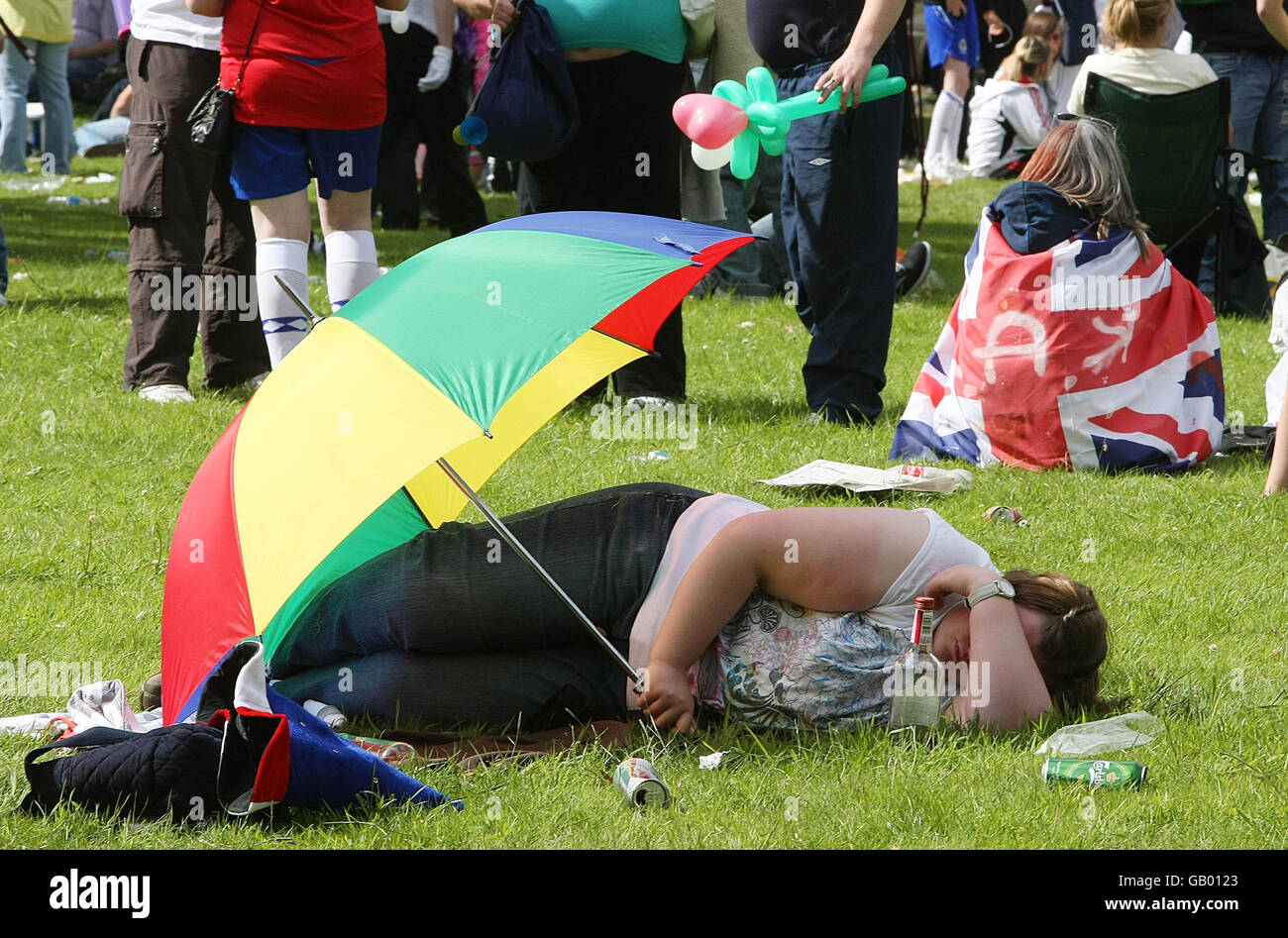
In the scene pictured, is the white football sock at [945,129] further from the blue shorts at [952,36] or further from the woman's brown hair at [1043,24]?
the woman's brown hair at [1043,24]

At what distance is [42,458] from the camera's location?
5023mm

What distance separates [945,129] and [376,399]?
11.9 metres

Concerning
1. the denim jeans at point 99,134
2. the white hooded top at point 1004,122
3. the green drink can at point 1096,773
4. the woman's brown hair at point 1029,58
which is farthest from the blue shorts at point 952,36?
the green drink can at point 1096,773

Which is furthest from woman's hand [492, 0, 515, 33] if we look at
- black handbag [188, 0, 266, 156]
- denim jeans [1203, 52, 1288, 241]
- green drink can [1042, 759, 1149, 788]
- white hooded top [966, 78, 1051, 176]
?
white hooded top [966, 78, 1051, 176]

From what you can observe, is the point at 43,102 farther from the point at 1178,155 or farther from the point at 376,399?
the point at 376,399

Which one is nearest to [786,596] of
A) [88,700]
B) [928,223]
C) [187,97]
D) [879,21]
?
[88,700]

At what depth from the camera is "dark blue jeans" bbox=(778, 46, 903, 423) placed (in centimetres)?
529

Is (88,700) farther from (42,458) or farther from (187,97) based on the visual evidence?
(187,97)

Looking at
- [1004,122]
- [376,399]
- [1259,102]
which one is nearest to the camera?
[376,399]

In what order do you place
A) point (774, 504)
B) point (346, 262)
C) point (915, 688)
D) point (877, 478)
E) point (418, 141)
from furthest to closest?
point (418, 141) → point (346, 262) → point (877, 478) → point (774, 504) → point (915, 688)

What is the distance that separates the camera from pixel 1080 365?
507 cm

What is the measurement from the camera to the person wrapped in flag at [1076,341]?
A: 5.09 m

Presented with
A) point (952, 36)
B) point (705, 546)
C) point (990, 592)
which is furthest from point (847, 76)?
point (952, 36)
